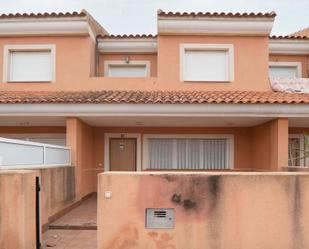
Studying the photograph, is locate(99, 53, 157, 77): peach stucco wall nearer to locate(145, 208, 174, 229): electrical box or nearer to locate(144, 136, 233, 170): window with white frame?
locate(144, 136, 233, 170): window with white frame

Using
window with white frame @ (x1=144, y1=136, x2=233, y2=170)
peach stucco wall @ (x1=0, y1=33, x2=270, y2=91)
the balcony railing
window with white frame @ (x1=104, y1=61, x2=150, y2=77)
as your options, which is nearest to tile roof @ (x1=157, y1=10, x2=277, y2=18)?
peach stucco wall @ (x1=0, y1=33, x2=270, y2=91)

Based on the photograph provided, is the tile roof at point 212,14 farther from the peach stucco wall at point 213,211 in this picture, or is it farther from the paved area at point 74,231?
the peach stucco wall at point 213,211

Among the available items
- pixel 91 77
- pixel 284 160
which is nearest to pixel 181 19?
pixel 91 77

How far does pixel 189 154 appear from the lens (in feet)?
48.8

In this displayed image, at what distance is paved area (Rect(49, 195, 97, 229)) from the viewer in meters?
9.05

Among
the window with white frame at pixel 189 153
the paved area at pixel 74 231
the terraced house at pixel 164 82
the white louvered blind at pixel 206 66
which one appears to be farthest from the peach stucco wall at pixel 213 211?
the white louvered blind at pixel 206 66

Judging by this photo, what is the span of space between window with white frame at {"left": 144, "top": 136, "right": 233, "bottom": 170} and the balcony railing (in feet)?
15.7

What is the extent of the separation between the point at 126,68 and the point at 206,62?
395cm

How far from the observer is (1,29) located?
14.6m

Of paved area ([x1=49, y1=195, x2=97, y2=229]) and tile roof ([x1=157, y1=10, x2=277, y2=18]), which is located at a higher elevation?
tile roof ([x1=157, y1=10, x2=277, y2=18])

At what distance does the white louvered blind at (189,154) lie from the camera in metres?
14.8

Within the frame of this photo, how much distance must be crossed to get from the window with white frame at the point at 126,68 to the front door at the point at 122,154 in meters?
3.27

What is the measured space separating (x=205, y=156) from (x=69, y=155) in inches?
237

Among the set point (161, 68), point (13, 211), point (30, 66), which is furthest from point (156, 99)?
point (30, 66)
